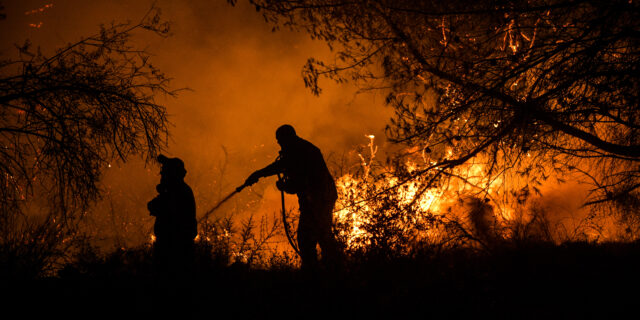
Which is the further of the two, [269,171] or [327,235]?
[269,171]

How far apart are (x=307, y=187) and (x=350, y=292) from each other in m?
2.25

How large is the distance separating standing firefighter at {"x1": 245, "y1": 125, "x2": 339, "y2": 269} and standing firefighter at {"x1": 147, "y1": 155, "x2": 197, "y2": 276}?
3.51ft

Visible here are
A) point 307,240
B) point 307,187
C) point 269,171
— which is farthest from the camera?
point 269,171

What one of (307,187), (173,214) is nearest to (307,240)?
(307,187)

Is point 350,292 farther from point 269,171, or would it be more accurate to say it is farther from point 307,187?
point 269,171

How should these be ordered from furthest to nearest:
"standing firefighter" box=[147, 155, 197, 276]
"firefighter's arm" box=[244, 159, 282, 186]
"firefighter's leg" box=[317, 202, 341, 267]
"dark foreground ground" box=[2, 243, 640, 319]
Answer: "firefighter's arm" box=[244, 159, 282, 186], "standing firefighter" box=[147, 155, 197, 276], "firefighter's leg" box=[317, 202, 341, 267], "dark foreground ground" box=[2, 243, 640, 319]

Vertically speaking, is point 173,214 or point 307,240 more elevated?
point 173,214

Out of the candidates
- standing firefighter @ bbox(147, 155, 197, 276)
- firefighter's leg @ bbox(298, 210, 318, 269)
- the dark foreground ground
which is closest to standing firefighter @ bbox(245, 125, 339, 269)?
firefighter's leg @ bbox(298, 210, 318, 269)

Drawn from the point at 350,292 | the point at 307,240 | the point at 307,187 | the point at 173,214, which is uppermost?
the point at 307,187

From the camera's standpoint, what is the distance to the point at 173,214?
17.2ft

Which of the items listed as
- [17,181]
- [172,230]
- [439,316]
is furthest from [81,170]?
[439,316]

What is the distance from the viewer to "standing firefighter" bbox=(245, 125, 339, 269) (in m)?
5.16

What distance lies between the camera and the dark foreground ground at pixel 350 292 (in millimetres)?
3109

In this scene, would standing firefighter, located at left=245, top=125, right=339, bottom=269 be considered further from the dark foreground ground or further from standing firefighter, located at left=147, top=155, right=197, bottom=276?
standing firefighter, located at left=147, top=155, right=197, bottom=276
